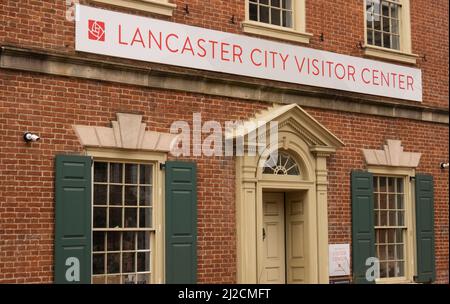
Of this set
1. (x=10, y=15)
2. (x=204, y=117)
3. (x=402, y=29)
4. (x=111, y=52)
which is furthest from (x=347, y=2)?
(x=10, y=15)

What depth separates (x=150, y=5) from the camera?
11.6m

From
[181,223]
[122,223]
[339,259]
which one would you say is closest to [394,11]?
[339,259]

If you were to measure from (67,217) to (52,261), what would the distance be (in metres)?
0.61

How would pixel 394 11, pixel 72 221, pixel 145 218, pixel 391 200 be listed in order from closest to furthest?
pixel 72 221
pixel 145 218
pixel 391 200
pixel 394 11

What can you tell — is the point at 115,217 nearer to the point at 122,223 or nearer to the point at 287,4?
the point at 122,223

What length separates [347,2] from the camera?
14297 mm

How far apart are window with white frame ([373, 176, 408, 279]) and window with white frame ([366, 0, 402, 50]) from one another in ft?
8.65

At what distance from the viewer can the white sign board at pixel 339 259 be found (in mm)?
13320

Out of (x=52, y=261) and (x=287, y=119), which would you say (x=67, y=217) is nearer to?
(x=52, y=261)

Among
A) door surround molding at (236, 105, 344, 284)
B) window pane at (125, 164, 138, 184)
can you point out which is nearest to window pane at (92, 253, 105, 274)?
window pane at (125, 164, 138, 184)

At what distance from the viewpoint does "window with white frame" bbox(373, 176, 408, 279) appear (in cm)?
1434

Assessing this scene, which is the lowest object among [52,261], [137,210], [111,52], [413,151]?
[52,261]

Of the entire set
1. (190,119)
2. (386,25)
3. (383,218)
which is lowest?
(383,218)

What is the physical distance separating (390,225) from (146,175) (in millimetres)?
5392
